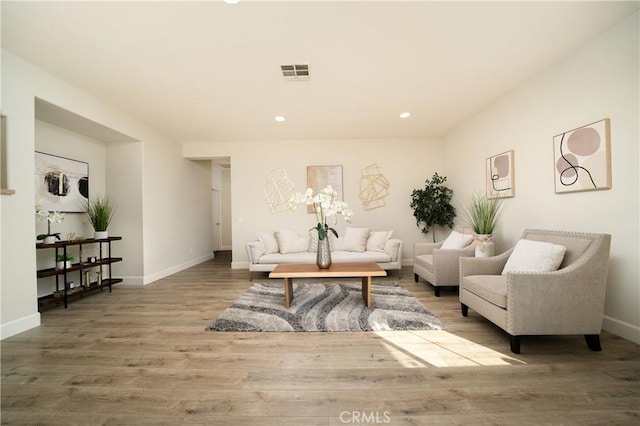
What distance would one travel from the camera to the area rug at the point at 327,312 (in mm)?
2635

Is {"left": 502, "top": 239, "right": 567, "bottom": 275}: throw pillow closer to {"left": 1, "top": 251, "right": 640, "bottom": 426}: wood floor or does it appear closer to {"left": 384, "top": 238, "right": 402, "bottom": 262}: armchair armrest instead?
{"left": 1, "top": 251, "right": 640, "bottom": 426}: wood floor

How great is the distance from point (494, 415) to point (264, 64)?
131 inches

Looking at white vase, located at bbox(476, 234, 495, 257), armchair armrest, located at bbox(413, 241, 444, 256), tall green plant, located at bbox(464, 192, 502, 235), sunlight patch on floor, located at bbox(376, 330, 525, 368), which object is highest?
tall green plant, located at bbox(464, 192, 502, 235)

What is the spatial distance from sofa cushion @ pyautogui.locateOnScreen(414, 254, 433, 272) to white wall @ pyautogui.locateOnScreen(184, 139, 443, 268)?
1575 millimetres

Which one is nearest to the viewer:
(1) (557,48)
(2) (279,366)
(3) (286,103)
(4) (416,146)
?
(2) (279,366)

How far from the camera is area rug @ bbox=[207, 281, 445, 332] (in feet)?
8.64

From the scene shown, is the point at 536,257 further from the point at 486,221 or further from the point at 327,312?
the point at 327,312

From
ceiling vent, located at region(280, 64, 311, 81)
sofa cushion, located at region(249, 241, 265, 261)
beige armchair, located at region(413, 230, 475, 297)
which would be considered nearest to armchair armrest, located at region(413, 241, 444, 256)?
beige armchair, located at region(413, 230, 475, 297)

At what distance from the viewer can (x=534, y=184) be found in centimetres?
319

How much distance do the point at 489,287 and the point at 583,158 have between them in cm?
157

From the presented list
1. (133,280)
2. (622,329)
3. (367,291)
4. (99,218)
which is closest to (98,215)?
(99,218)

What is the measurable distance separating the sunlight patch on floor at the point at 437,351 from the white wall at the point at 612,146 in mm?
1308

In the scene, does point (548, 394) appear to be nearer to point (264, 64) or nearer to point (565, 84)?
point (565, 84)

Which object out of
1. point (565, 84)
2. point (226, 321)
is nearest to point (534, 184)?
point (565, 84)
